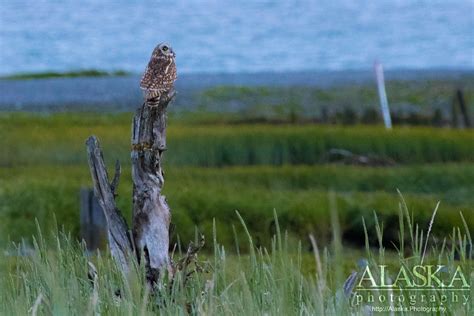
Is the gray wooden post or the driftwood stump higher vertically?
the driftwood stump

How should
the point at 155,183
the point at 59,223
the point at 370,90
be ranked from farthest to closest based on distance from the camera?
1. the point at 370,90
2. the point at 59,223
3. the point at 155,183

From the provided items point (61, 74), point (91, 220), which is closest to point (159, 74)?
Answer: point (91, 220)

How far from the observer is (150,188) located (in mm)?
3730

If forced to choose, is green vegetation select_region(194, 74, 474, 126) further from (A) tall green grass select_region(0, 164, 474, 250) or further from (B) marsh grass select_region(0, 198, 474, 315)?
(B) marsh grass select_region(0, 198, 474, 315)

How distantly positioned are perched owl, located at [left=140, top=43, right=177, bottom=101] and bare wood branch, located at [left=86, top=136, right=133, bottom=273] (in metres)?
0.32

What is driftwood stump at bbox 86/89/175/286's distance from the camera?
3660 millimetres

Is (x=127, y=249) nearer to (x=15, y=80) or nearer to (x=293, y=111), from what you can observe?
(x=293, y=111)

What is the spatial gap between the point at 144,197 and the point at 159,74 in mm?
406

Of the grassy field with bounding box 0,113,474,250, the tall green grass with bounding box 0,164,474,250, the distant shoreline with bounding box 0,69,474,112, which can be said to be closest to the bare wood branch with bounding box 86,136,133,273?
the grassy field with bounding box 0,113,474,250

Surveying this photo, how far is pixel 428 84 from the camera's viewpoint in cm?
2358

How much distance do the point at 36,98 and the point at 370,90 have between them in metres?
6.96

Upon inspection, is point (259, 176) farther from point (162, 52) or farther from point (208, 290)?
point (208, 290)

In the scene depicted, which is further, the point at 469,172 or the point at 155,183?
the point at 469,172

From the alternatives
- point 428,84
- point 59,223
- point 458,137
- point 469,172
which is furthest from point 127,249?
point 428,84
